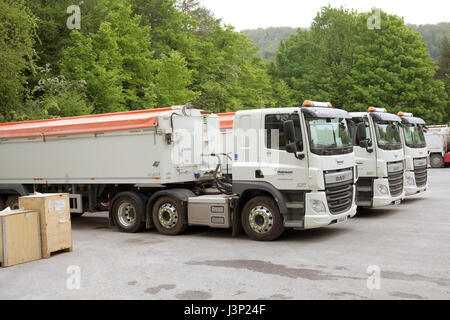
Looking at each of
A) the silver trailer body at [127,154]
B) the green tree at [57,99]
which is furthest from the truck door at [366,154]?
the green tree at [57,99]

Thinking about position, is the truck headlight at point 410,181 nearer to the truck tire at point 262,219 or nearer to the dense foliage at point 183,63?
the truck tire at point 262,219

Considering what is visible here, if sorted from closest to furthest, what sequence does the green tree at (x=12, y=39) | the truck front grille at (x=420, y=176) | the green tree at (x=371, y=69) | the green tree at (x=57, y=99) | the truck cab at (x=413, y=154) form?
the truck cab at (x=413, y=154) < the truck front grille at (x=420, y=176) < the green tree at (x=12, y=39) < the green tree at (x=57, y=99) < the green tree at (x=371, y=69)

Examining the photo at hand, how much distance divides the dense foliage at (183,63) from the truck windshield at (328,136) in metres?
13.0

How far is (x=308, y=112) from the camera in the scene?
33.7 ft

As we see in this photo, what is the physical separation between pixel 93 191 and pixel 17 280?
536cm

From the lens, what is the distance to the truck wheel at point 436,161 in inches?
1340

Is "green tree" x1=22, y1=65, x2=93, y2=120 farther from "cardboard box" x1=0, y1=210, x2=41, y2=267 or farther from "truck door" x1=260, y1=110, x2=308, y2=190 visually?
"truck door" x1=260, y1=110, x2=308, y2=190

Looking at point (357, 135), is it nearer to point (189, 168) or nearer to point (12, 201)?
point (189, 168)

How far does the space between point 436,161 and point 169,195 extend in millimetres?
27477

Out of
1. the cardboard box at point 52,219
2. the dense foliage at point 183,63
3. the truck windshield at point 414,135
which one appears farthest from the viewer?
the dense foliage at point 183,63

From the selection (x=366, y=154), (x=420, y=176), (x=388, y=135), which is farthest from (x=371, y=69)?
(x=366, y=154)

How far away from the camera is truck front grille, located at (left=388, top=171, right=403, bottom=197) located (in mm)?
14265

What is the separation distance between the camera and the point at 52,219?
973 centimetres

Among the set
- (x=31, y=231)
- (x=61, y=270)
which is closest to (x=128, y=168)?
(x=31, y=231)
